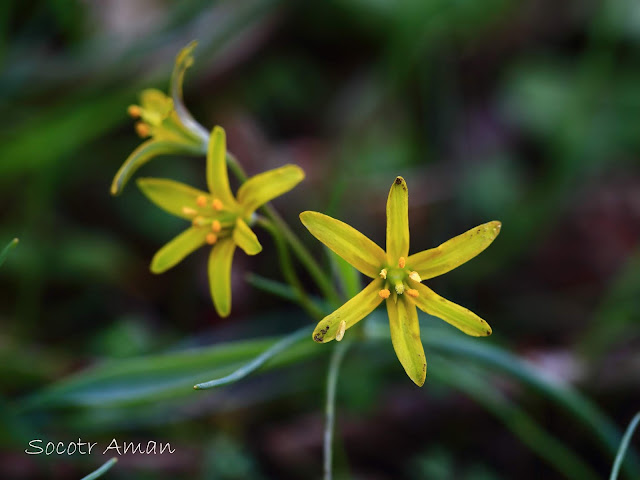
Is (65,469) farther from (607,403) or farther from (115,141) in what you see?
(607,403)

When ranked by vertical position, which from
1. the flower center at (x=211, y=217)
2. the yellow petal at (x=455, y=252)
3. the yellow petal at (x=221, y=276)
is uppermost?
the flower center at (x=211, y=217)

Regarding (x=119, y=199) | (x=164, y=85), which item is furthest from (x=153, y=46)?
(x=119, y=199)

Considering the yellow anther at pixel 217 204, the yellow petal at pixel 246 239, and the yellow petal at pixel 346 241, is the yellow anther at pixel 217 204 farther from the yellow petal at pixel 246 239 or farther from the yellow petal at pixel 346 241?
the yellow petal at pixel 346 241

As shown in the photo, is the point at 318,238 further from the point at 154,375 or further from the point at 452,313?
the point at 154,375

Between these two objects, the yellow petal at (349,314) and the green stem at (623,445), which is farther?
the green stem at (623,445)

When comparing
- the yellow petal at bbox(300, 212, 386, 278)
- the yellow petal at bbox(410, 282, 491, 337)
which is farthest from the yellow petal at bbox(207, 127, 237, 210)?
the yellow petal at bbox(410, 282, 491, 337)

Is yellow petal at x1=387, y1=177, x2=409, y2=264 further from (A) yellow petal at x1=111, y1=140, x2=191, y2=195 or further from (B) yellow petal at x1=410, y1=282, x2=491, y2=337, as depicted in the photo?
(A) yellow petal at x1=111, y1=140, x2=191, y2=195

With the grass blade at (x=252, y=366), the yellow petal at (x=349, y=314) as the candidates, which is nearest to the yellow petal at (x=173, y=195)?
the grass blade at (x=252, y=366)

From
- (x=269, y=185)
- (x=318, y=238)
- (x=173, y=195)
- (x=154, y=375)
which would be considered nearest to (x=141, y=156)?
(x=173, y=195)
